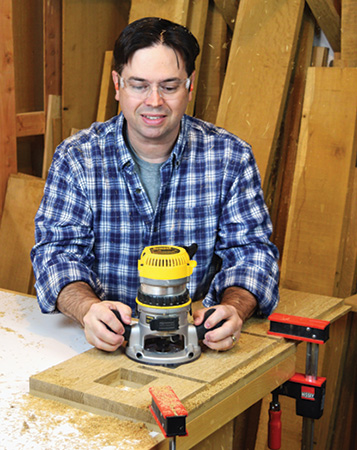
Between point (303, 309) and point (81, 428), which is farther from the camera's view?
point (303, 309)

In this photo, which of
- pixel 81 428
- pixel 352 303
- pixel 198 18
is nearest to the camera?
pixel 81 428

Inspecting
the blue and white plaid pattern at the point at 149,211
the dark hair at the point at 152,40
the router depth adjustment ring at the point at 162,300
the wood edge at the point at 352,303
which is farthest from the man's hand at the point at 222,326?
the wood edge at the point at 352,303

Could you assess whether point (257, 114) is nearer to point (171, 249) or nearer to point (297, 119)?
point (297, 119)

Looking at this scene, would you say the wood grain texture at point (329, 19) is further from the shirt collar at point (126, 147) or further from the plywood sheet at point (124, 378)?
the plywood sheet at point (124, 378)

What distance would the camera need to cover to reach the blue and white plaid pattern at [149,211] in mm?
2258

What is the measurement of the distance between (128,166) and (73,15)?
6.57 ft

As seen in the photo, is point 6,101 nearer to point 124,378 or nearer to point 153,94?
point 153,94

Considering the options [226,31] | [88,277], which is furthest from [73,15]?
[88,277]

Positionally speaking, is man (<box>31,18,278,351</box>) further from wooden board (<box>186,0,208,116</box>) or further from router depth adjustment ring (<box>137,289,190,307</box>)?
wooden board (<box>186,0,208,116</box>)

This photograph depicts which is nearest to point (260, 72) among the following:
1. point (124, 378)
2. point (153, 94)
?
point (153, 94)

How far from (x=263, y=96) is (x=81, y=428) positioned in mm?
2250

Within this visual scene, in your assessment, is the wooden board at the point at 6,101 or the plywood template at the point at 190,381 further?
the wooden board at the point at 6,101

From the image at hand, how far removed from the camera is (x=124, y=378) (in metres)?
1.72

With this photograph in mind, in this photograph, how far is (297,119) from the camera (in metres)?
3.51
